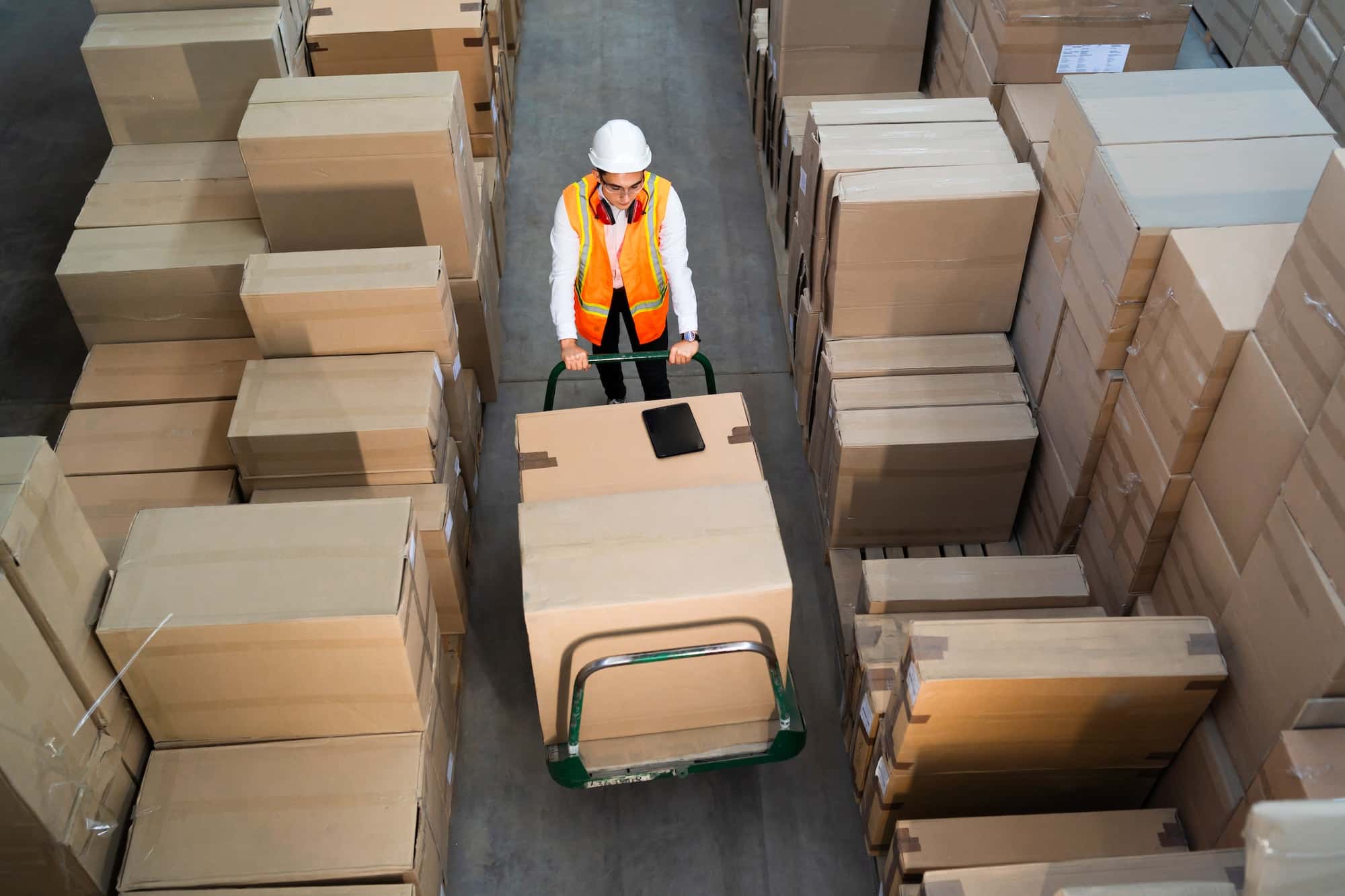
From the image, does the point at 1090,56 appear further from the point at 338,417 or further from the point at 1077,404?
the point at 338,417

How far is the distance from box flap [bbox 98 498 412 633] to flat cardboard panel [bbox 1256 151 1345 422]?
230cm

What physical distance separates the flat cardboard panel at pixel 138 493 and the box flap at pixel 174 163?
1509 mm

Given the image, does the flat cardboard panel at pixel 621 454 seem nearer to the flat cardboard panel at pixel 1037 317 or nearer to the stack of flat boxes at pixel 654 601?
the stack of flat boxes at pixel 654 601

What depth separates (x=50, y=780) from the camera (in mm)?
2652

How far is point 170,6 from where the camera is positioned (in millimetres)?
4984

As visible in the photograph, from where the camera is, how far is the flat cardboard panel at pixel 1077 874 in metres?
2.62

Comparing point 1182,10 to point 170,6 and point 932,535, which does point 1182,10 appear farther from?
point 170,6

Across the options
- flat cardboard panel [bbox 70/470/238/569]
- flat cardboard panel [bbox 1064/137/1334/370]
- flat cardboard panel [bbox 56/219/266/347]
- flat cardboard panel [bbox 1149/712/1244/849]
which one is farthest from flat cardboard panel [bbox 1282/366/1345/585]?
flat cardboard panel [bbox 56/219/266/347]

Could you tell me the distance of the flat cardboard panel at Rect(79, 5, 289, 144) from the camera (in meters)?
4.80

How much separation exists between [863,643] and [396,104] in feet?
8.89

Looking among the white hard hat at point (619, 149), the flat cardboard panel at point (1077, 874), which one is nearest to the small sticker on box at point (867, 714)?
the flat cardboard panel at point (1077, 874)

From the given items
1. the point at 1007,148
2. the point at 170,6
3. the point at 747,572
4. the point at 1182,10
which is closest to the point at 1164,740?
the point at 747,572

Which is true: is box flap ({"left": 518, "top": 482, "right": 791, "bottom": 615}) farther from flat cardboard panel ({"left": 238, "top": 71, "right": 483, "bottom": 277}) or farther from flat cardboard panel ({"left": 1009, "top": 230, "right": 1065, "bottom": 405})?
flat cardboard panel ({"left": 238, "top": 71, "right": 483, "bottom": 277})

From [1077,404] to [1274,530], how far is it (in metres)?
1.11
